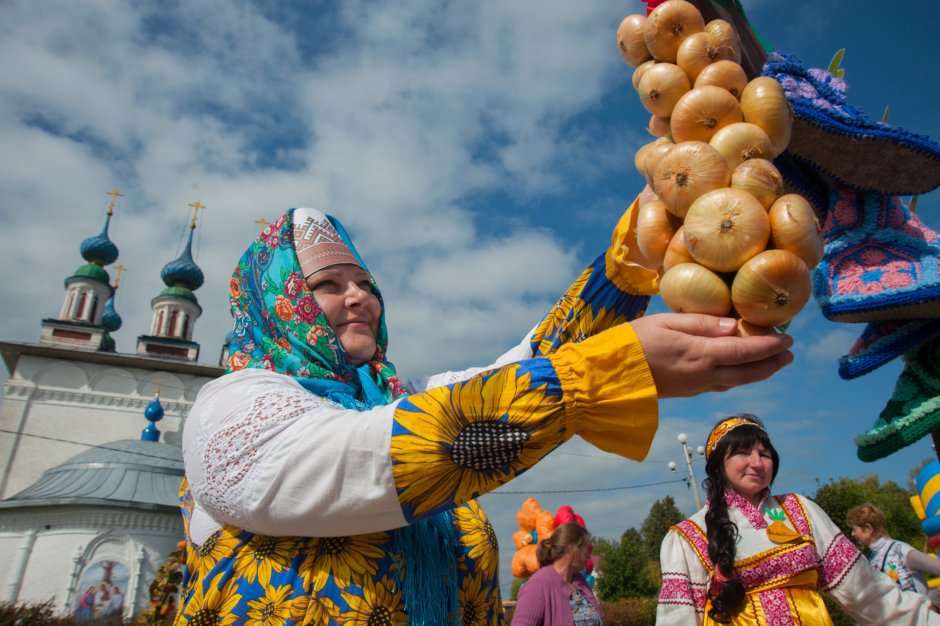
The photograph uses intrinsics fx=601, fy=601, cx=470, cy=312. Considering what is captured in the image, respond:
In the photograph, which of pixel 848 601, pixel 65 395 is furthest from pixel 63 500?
pixel 848 601

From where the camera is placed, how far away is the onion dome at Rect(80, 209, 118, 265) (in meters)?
38.2

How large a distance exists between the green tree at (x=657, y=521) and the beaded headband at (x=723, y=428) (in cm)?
4439

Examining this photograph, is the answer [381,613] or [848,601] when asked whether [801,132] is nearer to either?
[848,601]

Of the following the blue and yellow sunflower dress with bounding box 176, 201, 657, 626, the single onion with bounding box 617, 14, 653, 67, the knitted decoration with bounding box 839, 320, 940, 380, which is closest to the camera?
the blue and yellow sunflower dress with bounding box 176, 201, 657, 626

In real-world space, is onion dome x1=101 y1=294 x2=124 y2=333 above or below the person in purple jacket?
above

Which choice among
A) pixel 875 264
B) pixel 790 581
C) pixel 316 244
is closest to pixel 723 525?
pixel 790 581

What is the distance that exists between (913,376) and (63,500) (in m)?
25.4

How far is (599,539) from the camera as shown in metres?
44.0

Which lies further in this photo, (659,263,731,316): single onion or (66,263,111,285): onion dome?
(66,263,111,285): onion dome

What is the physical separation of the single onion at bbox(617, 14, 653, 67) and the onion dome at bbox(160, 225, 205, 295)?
140ft

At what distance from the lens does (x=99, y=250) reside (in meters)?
38.4

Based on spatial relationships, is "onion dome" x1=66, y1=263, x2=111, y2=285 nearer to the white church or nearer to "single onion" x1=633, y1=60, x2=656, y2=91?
the white church

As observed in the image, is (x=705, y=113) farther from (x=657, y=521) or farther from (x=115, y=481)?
(x=657, y=521)

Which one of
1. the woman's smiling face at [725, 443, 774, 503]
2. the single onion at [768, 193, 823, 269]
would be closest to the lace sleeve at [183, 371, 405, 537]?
the single onion at [768, 193, 823, 269]
